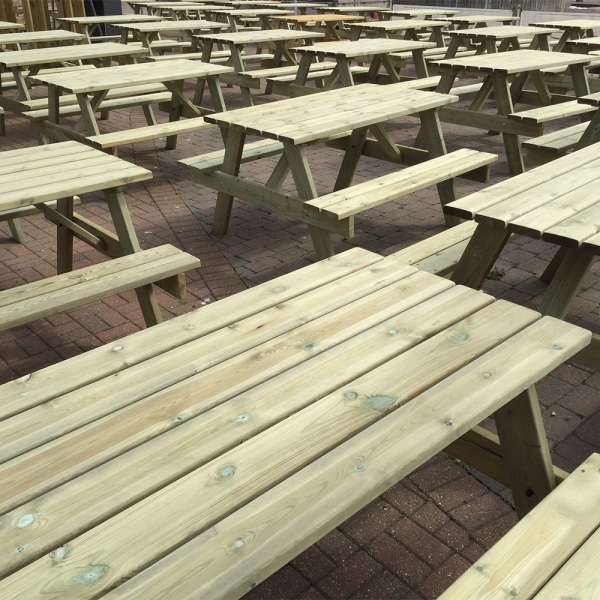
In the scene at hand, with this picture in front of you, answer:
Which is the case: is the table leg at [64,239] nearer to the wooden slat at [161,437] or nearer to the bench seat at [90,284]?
the bench seat at [90,284]

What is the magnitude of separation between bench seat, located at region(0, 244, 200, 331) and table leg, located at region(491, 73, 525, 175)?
348cm

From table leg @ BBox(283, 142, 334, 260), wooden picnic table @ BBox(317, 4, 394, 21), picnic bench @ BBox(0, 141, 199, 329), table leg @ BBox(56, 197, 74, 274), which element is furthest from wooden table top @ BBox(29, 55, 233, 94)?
wooden picnic table @ BBox(317, 4, 394, 21)

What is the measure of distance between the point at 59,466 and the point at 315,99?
11.3ft

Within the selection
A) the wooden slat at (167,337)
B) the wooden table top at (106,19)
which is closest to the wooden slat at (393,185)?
the wooden slat at (167,337)

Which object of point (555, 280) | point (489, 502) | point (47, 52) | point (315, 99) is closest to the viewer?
point (489, 502)

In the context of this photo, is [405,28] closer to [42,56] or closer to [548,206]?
[42,56]

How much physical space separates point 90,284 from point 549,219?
177 centimetres

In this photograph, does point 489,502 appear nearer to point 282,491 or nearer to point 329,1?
point 282,491

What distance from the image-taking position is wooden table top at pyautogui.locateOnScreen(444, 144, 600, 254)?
2.23 metres

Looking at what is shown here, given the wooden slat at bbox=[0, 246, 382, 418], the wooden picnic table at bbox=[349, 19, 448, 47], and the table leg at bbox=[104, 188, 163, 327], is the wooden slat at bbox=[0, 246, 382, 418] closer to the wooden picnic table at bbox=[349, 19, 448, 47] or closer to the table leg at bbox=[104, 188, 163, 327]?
the table leg at bbox=[104, 188, 163, 327]

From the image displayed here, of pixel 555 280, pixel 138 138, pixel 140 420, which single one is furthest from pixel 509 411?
pixel 138 138

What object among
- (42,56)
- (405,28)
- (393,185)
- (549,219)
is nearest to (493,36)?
(405,28)

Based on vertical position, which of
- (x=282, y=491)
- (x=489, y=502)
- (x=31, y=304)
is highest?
(x=282, y=491)

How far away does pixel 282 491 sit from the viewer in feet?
4.37
